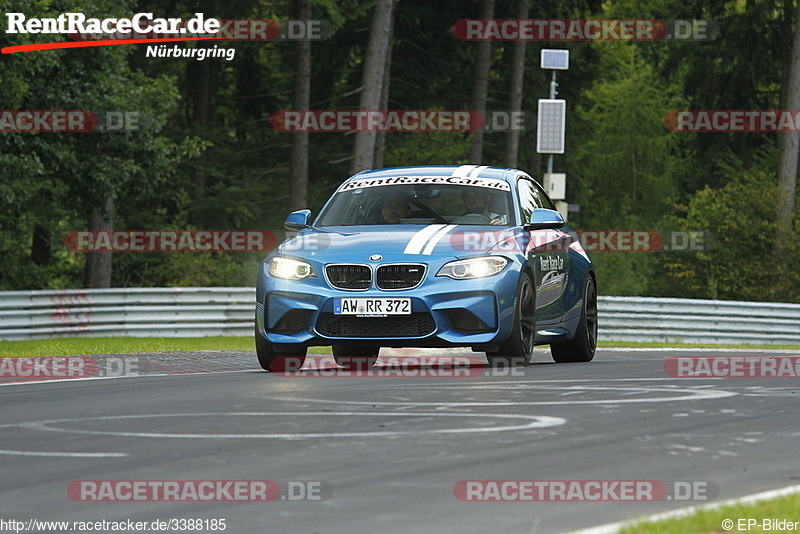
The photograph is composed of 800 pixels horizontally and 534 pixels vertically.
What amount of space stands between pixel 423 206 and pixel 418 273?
1553 mm

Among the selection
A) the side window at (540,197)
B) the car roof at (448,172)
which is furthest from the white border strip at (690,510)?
the side window at (540,197)

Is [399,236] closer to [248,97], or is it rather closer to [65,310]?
[65,310]

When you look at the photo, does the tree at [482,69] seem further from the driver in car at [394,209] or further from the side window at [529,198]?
the driver in car at [394,209]

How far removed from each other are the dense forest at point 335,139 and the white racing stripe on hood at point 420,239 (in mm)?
15931

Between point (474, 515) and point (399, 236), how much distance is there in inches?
268

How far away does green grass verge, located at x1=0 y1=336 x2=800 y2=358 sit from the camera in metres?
19.4

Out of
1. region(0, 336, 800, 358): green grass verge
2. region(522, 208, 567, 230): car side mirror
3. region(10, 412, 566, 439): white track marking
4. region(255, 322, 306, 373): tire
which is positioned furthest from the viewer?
region(0, 336, 800, 358): green grass verge

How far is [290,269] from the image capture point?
502 inches

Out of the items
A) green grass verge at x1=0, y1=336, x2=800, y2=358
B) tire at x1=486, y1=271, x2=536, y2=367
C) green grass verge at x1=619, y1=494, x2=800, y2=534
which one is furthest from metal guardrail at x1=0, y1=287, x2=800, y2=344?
green grass verge at x1=619, y1=494, x2=800, y2=534

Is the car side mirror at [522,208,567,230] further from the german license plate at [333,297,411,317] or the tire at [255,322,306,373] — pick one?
the tire at [255,322,306,373]

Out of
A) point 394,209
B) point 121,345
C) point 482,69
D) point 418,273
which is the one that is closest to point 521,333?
point 418,273

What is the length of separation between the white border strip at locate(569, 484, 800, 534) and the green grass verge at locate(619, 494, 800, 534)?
4cm

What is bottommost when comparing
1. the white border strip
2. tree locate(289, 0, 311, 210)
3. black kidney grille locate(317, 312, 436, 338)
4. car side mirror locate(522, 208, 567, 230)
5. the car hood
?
the white border strip

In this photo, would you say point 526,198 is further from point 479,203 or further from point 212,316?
point 212,316
